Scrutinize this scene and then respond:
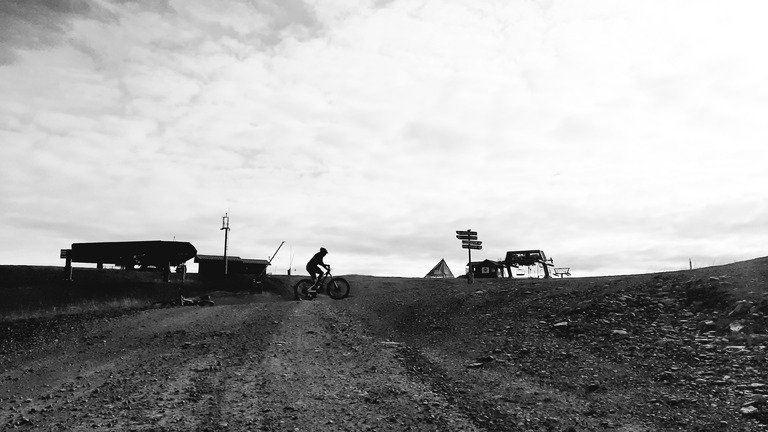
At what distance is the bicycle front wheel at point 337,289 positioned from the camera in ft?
75.2

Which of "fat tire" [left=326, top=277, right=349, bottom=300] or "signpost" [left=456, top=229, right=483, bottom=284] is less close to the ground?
"signpost" [left=456, top=229, right=483, bottom=284]

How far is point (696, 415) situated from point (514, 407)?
8.67 ft

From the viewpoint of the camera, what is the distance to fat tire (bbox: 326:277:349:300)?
22.9 metres

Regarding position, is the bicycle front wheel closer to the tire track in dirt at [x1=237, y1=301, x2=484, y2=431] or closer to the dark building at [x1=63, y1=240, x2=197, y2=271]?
the tire track in dirt at [x1=237, y1=301, x2=484, y2=431]

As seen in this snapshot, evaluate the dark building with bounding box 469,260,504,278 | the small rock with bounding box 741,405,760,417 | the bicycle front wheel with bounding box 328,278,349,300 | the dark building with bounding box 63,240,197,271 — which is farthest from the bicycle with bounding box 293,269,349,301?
the dark building with bounding box 469,260,504,278

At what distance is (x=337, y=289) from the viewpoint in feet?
75.3

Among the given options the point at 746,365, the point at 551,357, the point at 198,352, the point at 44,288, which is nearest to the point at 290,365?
the point at 198,352

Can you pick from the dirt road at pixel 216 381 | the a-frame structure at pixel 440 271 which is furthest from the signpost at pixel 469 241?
the a-frame structure at pixel 440 271

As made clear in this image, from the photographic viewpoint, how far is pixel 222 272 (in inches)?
1970

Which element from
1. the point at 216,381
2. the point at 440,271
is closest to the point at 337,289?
the point at 216,381

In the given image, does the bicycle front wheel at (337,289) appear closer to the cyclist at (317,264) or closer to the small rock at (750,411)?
the cyclist at (317,264)

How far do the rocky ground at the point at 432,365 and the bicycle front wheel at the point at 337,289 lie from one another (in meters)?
5.34

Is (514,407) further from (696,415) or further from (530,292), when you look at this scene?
(530,292)

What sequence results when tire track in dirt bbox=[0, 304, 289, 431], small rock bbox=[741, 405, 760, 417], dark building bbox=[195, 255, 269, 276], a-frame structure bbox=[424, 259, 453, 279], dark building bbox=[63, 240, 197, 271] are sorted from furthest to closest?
a-frame structure bbox=[424, 259, 453, 279], dark building bbox=[195, 255, 269, 276], dark building bbox=[63, 240, 197, 271], tire track in dirt bbox=[0, 304, 289, 431], small rock bbox=[741, 405, 760, 417]
